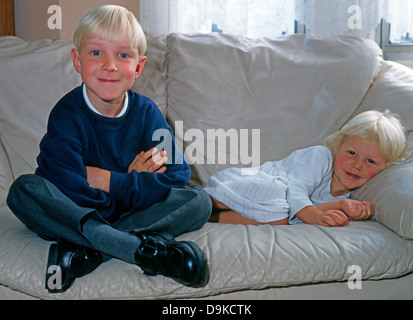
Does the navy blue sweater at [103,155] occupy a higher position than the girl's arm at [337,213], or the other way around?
the navy blue sweater at [103,155]

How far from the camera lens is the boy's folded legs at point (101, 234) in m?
1.15

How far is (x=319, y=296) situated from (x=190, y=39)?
1.11m

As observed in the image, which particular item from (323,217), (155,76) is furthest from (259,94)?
(323,217)

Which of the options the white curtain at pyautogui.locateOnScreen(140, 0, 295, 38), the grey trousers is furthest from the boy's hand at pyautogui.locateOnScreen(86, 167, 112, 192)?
the white curtain at pyautogui.locateOnScreen(140, 0, 295, 38)

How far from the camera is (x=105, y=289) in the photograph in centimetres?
116

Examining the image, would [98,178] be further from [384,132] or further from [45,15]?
[45,15]

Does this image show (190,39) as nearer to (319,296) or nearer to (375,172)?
(375,172)

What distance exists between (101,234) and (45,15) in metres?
1.34

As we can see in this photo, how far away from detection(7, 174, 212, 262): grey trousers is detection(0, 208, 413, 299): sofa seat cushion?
43 mm

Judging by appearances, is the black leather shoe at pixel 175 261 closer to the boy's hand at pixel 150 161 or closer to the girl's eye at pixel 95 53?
the boy's hand at pixel 150 161

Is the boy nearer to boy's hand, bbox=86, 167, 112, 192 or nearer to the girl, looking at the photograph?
boy's hand, bbox=86, 167, 112, 192

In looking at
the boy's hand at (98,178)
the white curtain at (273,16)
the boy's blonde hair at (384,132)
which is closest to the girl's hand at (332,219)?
the boy's blonde hair at (384,132)

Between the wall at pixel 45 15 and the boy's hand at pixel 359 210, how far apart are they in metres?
1.41

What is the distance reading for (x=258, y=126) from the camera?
1.85 metres
